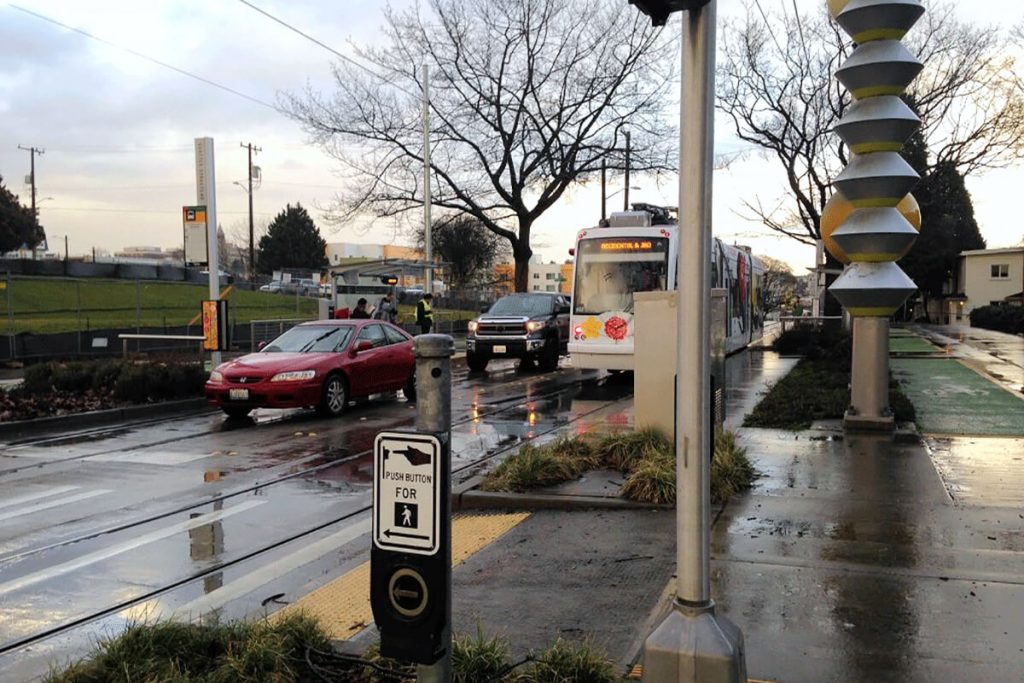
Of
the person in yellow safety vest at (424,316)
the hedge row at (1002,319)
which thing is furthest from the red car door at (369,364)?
the hedge row at (1002,319)

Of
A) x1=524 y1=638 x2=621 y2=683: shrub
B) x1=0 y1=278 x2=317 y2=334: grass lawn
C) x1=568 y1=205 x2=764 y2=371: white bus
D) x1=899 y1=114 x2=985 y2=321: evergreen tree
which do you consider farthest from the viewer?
x1=899 y1=114 x2=985 y2=321: evergreen tree

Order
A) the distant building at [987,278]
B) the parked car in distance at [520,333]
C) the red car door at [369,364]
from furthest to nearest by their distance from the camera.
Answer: the distant building at [987,278] → the parked car in distance at [520,333] → the red car door at [369,364]

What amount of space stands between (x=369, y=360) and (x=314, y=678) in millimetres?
10691

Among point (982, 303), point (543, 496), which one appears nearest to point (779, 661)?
point (543, 496)

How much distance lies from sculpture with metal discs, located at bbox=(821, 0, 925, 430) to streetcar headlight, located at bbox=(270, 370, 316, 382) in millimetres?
7465

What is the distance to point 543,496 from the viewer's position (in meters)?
7.15

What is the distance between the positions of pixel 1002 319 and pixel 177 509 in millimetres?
40391

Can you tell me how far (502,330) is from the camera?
20484mm

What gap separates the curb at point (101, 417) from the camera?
11.9 meters

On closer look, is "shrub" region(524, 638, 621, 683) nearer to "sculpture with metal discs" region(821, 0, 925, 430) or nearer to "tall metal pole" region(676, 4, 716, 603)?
"tall metal pole" region(676, 4, 716, 603)

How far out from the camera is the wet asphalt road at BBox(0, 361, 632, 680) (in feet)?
17.3

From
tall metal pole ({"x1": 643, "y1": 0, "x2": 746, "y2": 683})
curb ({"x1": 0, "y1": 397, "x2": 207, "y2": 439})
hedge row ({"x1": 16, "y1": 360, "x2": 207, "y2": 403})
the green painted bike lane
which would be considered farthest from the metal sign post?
hedge row ({"x1": 16, "y1": 360, "x2": 207, "y2": 403})

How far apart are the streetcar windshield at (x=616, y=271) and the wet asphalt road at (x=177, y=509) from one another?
4179 millimetres

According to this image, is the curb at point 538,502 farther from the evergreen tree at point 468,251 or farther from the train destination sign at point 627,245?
the evergreen tree at point 468,251
